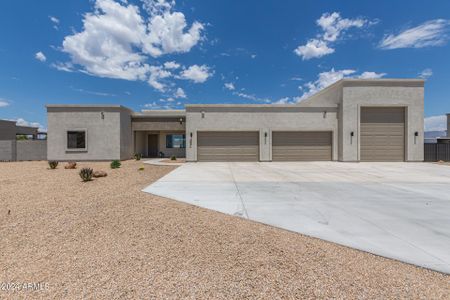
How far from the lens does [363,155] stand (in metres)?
16.3

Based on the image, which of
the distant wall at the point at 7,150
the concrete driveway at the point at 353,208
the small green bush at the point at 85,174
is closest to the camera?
the concrete driveway at the point at 353,208

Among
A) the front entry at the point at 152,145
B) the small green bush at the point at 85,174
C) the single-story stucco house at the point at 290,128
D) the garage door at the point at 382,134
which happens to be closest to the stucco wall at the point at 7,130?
the single-story stucco house at the point at 290,128

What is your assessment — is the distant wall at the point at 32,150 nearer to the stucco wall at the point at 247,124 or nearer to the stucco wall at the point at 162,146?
the stucco wall at the point at 162,146

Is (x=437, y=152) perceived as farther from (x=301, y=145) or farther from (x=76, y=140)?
(x=76, y=140)

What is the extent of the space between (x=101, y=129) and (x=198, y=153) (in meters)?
8.96

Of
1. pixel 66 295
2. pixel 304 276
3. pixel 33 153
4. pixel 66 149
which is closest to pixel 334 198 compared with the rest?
pixel 304 276

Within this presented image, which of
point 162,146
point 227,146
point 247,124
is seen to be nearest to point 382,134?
point 247,124

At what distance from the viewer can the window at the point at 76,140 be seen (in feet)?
58.8

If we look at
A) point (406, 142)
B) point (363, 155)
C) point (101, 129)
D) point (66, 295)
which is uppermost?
point (101, 129)

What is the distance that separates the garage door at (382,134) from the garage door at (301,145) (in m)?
2.69

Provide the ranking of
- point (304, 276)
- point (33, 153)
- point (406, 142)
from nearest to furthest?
point (304, 276)
point (406, 142)
point (33, 153)

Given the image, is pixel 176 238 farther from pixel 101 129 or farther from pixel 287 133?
pixel 101 129

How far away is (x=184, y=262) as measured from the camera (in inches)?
115

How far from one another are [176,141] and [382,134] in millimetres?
18985
